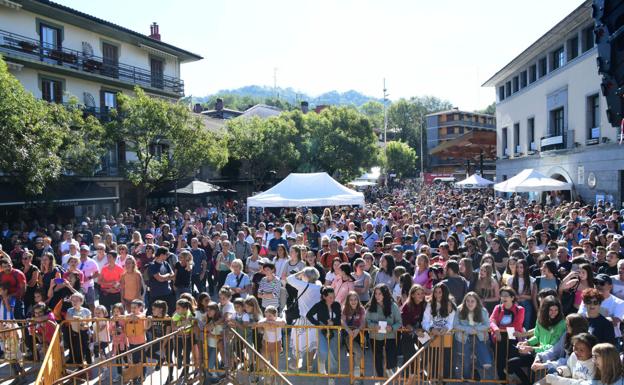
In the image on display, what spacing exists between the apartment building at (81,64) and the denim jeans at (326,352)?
16.1 meters

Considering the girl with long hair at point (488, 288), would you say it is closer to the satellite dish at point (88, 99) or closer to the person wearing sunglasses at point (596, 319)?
the person wearing sunglasses at point (596, 319)

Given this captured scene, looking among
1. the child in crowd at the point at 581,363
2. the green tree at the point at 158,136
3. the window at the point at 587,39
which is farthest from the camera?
the window at the point at 587,39

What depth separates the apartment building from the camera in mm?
21922

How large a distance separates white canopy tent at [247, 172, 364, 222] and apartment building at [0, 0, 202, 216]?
10.0 metres

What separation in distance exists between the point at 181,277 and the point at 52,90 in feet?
65.0

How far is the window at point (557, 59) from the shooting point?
26328 mm

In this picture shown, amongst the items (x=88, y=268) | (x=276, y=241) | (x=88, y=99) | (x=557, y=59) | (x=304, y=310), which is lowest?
(x=304, y=310)

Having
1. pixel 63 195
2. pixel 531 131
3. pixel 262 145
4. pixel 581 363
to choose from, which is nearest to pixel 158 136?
pixel 63 195

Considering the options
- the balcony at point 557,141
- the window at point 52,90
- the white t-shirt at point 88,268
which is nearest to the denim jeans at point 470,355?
the white t-shirt at point 88,268

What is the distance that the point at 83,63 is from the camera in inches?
1009

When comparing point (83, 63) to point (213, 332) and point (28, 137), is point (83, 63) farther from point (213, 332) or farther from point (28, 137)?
point (213, 332)

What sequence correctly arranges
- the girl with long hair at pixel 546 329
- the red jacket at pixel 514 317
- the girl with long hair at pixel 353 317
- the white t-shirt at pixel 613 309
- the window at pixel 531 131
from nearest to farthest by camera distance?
1. the girl with long hair at pixel 546 329
2. the white t-shirt at pixel 613 309
3. the red jacket at pixel 514 317
4. the girl with long hair at pixel 353 317
5. the window at pixel 531 131

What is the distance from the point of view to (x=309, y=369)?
7.10 metres

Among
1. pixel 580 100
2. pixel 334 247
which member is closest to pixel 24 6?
pixel 334 247
